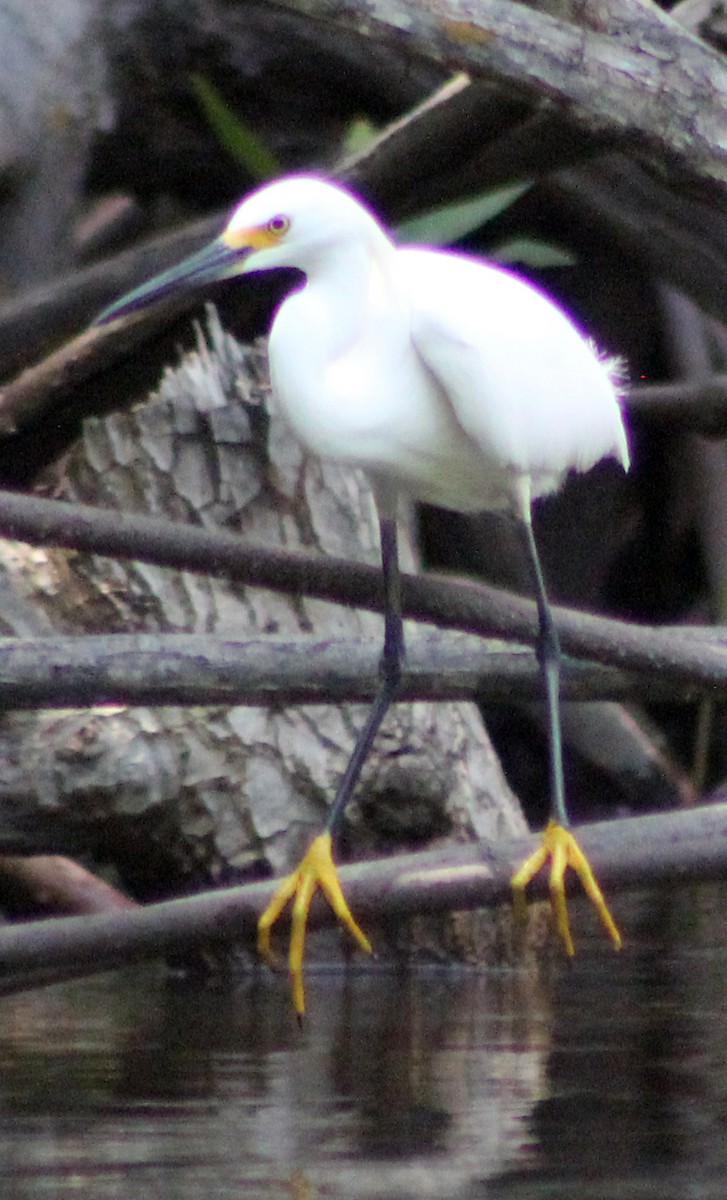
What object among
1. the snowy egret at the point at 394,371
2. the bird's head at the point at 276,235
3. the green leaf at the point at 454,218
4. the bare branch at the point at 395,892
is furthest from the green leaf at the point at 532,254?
the bare branch at the point at 395,892

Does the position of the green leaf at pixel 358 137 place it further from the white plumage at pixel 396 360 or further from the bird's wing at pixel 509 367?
the white plumage at pixel 396 360

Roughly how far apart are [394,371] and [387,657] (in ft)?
1.37

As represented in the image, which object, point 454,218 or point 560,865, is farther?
point 454,218

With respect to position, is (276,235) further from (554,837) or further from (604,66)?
(554,837)

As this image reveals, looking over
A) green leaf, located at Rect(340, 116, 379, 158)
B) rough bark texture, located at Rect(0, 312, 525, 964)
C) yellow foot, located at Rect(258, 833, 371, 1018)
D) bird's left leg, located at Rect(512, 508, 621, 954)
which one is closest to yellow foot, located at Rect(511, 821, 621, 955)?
bird's left leg, located at Rect(512, 508, 621, 954)

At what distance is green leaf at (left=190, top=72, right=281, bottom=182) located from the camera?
15.1 feet

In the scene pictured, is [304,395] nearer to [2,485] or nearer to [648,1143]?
[648,1143]

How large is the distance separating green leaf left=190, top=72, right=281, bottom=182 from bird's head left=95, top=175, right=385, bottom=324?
221 cm

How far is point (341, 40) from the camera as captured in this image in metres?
4.55

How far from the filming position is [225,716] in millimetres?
3615

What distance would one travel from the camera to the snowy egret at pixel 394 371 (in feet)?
8.05

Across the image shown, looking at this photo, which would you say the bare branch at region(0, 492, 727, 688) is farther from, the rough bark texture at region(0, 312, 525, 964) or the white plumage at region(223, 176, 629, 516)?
the rough bark texture at region(0, 312, 525, 964)

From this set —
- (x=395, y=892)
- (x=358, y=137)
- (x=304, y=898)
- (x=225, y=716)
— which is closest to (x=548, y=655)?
(x=304, y=898)

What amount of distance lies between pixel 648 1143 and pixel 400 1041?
0.73 m
